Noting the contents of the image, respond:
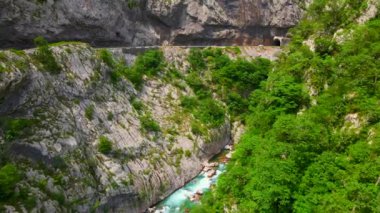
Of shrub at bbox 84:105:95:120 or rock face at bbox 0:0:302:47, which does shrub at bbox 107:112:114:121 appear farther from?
rock face at bbox 0:0:302:47

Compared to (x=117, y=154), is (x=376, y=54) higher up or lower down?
higher up

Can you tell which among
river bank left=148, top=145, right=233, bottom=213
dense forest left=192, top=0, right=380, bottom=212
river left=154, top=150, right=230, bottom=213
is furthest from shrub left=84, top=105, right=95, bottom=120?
dense forest left=192, top=0, right=380, bottom=212

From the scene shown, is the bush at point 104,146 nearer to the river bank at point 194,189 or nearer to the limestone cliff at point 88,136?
the limestone cliff at point 88,136

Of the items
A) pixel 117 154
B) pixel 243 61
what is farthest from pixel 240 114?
pixel 117 154

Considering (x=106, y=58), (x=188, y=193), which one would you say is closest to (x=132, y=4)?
(x=106, y=58)

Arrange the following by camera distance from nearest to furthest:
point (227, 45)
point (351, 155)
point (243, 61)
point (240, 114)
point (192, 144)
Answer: point (351, 155)
point (192, 144)
point (240, 114)
point (243, 61)
point (227, 45)

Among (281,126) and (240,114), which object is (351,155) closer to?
(281,126)
